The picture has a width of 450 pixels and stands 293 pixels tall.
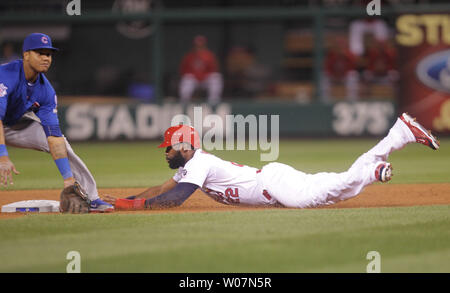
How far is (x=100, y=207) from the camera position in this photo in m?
7.10

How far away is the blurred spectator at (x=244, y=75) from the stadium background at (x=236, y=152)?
6cm

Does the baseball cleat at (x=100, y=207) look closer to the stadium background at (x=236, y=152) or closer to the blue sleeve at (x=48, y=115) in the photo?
the stadium background at (x=236, y=152)

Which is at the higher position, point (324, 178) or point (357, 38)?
point (357, 38)

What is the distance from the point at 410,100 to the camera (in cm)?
1598

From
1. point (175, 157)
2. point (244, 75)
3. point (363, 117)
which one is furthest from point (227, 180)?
point (244, 75)

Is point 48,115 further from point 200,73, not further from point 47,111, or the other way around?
point 200,73

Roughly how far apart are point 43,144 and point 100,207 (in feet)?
2.91

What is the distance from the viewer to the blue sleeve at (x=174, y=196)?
6539 mm

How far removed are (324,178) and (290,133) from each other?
1000 centimetres

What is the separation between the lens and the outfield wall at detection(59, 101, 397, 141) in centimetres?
1617

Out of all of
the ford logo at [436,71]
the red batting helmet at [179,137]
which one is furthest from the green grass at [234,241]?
the ford logo at [436,71]

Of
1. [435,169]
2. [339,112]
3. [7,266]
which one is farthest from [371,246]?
[339,112]

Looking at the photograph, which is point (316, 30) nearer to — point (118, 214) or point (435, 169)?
point (435, 169)

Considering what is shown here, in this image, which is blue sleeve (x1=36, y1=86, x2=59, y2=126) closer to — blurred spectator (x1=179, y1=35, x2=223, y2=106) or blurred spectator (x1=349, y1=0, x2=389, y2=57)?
blurred spectator (x1=179, y1=35, x2=223, y2=106)
